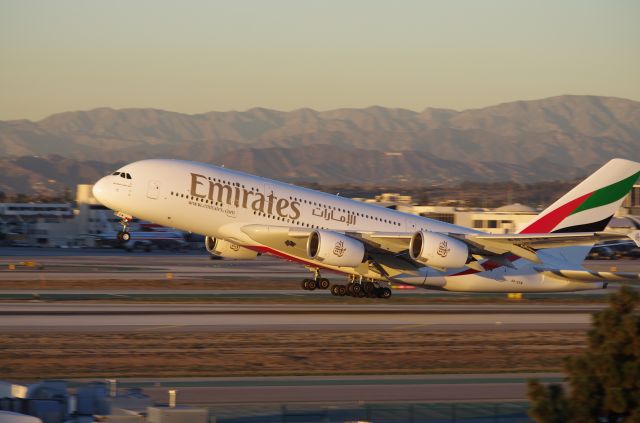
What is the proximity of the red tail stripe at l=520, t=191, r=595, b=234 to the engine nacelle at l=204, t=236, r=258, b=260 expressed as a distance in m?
14.6

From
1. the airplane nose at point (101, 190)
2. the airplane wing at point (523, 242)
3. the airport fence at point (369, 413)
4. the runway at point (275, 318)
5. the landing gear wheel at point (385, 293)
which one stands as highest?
the airplane nose at point (101, 190)

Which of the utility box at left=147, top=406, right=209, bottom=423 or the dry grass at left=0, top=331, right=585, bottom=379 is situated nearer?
the utility box at left=147, top=406, right=209, bottom=423

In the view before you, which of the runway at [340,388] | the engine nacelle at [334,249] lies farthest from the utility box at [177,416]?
the engine nacelle at [334,249]

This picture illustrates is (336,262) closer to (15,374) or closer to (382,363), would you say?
(382,363)

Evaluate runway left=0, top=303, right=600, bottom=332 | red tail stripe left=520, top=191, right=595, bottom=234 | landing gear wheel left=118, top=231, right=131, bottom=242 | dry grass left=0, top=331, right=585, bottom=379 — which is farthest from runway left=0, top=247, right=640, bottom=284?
dry grass left=0, top=331, right=585, bottom=379

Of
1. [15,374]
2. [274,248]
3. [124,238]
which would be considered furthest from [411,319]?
[15,374]

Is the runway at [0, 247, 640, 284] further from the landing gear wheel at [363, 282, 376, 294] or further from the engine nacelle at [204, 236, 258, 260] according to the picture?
the engine nacelle at [204, 236, 258, 260]

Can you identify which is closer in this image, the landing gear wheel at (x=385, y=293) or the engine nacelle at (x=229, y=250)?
the engine nacelle at (x=229, y=250)

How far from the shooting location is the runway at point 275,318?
41.6 m

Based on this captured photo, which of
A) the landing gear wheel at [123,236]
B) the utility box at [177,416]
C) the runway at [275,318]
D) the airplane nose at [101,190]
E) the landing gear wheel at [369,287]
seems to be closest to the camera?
the utility box at [177,416]

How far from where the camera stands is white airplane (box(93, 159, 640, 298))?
150 feet

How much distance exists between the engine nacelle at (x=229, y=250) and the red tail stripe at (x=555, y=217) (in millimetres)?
14566

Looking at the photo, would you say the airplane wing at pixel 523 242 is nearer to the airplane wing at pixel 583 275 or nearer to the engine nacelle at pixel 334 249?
the airplane wing at pixel 583 275

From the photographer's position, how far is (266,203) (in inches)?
1839
